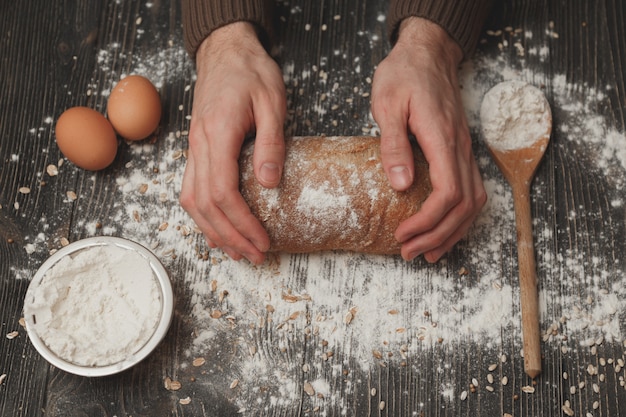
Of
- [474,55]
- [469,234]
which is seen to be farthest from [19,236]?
[474,55]

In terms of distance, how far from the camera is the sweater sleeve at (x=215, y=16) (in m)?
1.66

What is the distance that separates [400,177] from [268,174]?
29cm

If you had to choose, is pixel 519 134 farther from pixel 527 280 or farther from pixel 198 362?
pixel 198 362

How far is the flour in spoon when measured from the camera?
1.66 m

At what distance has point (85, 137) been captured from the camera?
1583mm

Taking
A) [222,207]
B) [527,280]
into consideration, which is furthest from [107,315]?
[527,280]

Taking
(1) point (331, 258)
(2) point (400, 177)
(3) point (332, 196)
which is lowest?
(1) point (331, 258)

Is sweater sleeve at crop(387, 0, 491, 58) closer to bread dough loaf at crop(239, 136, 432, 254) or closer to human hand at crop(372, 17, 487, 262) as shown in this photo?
human hand at crop(372, 17, 487, 262)

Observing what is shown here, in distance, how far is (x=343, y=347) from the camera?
155 cm

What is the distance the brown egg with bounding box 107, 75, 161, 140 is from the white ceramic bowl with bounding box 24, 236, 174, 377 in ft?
1.03

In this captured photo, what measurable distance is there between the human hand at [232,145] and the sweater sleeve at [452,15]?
38 cm

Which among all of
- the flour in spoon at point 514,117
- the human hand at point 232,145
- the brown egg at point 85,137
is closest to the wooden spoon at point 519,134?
the flour in spoon at point 514,117

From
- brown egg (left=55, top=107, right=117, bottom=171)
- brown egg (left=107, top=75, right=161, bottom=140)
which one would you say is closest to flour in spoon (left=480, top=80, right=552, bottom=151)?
brown egg (left=107, top=75, right=161, bottom=140)

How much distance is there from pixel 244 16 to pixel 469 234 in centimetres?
81
